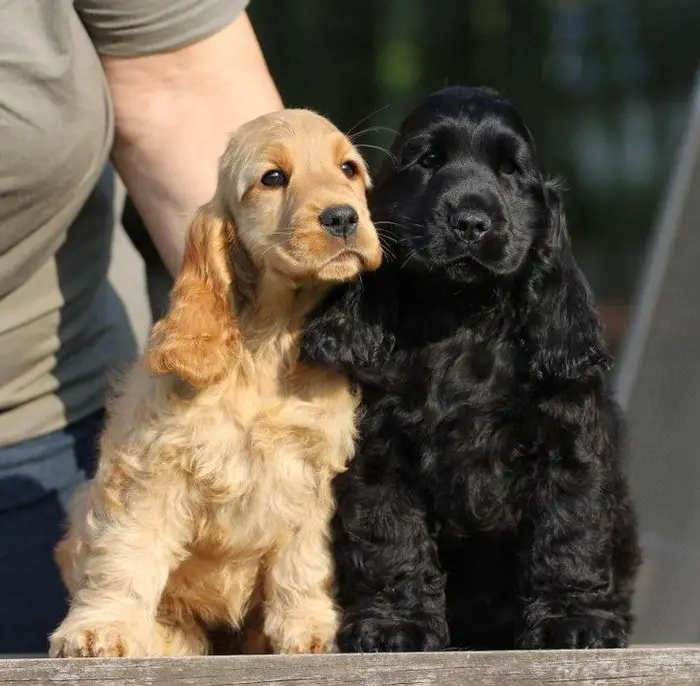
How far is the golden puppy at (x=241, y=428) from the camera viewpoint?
2.54 meters

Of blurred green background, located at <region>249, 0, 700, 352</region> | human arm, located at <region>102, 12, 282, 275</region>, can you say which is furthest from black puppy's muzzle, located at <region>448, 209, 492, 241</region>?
blurred green background, located at <region>249, 0, 700, 352</region>

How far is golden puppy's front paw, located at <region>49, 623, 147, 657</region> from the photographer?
2.43 m

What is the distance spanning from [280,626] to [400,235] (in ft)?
2.53

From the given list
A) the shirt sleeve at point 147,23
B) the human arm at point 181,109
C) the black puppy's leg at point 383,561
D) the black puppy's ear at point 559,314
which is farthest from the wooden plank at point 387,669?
the shirt sleeve at point 147,23

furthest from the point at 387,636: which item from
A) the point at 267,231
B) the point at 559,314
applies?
the point at 267,231

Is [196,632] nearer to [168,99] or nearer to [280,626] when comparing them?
[280,626]

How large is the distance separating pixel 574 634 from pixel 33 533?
1.44 meters

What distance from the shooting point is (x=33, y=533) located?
3.34 metres

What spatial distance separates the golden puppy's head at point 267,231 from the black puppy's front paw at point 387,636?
528 mm

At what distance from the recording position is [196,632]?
2.82 m

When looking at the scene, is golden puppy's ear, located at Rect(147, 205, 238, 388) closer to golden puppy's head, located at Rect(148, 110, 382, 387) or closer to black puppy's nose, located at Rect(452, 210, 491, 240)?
golden puppy's head, located at Rect(148, 110, 382, 387)

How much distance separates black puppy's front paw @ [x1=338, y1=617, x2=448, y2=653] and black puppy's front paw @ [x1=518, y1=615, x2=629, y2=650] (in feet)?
0.58

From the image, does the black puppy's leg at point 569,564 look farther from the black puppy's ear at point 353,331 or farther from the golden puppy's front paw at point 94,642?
the golden puppy's front paw at point 94,642

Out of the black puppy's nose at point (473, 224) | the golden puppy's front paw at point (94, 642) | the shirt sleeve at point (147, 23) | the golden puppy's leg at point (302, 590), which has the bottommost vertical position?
the golden puppy's leg at point (302, 590)
